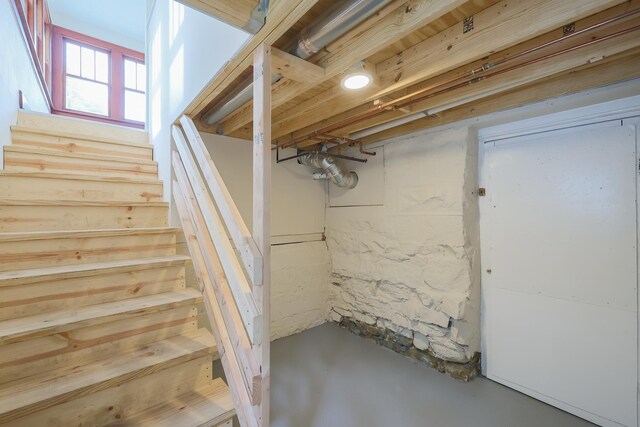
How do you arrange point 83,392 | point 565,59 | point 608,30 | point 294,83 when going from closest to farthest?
point 83,392, point 608,30, point 565,59, point 294,83

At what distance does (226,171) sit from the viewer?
260cm

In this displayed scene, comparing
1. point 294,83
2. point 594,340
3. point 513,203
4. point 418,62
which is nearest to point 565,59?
point 418,62

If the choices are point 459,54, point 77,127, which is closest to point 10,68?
point 77,127

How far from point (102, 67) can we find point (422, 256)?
20.8ft

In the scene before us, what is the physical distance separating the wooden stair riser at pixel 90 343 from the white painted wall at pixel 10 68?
1715 millimetres

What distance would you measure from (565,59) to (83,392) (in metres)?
2.74

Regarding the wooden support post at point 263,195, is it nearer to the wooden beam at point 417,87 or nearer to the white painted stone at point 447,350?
the wooden beam at point 417,87

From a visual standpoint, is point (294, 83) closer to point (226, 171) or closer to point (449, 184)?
point (226, 171)

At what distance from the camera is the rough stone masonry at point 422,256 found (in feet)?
7.15

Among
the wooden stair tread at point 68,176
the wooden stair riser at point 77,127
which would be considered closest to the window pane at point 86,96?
the wooden stair riser at point 77,127

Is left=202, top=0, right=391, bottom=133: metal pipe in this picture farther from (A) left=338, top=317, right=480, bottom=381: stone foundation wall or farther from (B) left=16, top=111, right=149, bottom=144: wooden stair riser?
(A) left=338, top=317, right=480, bottom=381: stone foundation wall

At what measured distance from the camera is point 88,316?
4.14 feet

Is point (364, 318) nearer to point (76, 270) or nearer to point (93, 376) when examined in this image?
point (93, 376)

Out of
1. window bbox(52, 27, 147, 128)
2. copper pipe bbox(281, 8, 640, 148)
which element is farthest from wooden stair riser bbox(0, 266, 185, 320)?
window bbox(52, 27, 147, 128)
